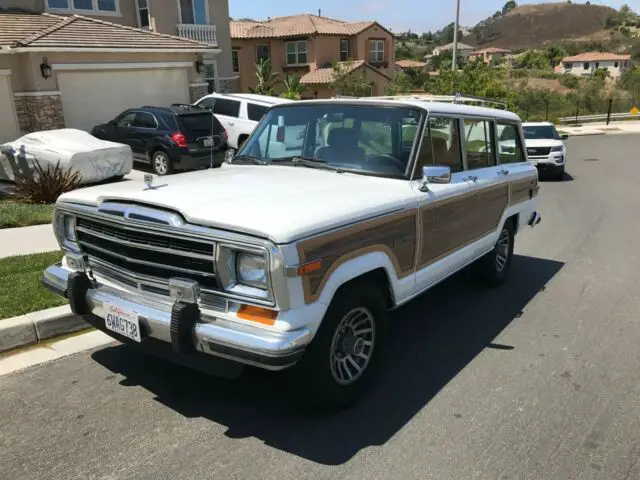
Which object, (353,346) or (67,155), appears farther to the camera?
(67,155)

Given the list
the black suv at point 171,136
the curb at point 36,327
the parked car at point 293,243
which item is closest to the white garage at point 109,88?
the black suv at point 171,136

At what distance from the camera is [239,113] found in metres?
16.2

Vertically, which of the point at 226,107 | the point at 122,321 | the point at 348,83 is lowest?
the point at 122,321

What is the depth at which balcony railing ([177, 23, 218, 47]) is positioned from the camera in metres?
23.2

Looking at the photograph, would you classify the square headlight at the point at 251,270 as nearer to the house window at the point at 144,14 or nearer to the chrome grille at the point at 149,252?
the chrome grille at the point at 149,252

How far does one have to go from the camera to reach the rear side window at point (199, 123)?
13.4 metres

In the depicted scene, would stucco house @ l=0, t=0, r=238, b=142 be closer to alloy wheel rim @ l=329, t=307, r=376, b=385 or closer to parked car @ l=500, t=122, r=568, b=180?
parked car @ l=500, t=122, r=568, b=180

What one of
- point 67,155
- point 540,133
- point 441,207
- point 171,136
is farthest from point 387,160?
point 540,133

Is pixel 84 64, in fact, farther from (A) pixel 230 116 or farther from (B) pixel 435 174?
(B) pixel 435 174

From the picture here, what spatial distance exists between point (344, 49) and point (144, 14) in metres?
26.7

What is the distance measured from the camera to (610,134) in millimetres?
31750

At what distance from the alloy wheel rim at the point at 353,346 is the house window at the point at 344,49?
45.2 metres

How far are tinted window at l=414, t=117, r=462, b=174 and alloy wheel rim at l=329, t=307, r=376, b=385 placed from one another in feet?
4.14

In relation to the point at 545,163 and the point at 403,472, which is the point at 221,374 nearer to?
the point at 403,472
